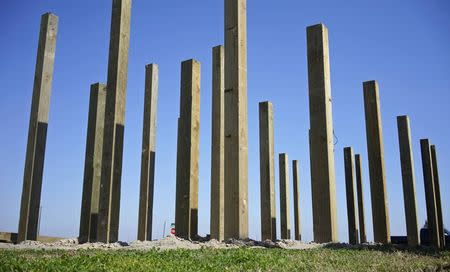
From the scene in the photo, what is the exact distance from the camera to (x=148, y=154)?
453 inches

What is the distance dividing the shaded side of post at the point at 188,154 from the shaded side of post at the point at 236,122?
1911mm

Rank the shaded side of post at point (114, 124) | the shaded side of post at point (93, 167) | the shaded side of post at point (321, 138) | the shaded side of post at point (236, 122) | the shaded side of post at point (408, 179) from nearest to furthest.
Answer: the shaded side of post at point (236, 122) → the shaded side of post at point (321, 138) → the shaded side of post at point (114, 124) → the shaded side of post at point (93, 167) → the shaded side of post at point (408, 179)

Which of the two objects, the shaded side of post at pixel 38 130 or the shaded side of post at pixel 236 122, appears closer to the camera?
the shaded side of post at pixel 236 122

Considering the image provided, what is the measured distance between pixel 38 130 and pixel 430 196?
472 inches

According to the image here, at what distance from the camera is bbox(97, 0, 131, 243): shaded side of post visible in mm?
8344

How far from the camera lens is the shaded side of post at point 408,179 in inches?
474

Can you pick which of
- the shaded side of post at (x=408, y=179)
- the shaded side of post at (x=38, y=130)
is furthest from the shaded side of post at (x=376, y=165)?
the shaded side of post at (x=38, y=130)

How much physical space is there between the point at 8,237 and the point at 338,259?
9.17 meters

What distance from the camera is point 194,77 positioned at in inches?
386

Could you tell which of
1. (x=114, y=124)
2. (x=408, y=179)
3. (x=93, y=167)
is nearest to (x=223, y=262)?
(x=114, y=124)

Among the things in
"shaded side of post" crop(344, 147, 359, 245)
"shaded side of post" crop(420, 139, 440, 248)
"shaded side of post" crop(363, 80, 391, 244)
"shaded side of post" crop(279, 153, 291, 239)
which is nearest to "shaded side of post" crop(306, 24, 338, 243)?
"shaded side of post" crop(363, 80, 391, 244)

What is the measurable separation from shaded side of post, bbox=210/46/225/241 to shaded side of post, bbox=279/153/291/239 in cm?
700

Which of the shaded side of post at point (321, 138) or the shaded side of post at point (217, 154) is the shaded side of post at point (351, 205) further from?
the shaded side of post at point (321, 138)

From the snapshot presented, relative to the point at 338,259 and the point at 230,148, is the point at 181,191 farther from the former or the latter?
the point at 338,259
